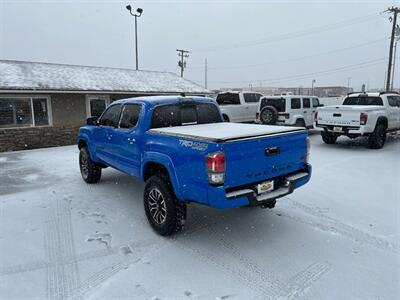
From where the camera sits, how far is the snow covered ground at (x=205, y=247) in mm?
3113

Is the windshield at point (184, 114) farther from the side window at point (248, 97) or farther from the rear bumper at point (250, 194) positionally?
the side window at point (248, 97)

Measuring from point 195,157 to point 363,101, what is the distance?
10.2m

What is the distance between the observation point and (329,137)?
11.6 metres

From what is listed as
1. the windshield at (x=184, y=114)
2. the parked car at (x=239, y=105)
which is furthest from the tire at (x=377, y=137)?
the windshield at (x=184, y=114)

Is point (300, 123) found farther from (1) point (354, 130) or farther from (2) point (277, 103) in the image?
(1) point (354, 130)

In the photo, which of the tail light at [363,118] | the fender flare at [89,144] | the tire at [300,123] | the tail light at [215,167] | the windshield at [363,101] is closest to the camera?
the tail light at [215,167]

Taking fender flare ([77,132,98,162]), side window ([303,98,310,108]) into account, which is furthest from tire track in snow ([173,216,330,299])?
side window ([303,98,310,108])

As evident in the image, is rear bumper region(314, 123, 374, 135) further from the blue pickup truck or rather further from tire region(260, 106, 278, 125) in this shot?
Result: the blue pickup truck

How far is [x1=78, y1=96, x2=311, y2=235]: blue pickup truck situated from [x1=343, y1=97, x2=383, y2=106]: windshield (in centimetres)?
811

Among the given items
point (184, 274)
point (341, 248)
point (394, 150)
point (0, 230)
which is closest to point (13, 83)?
point (0, 230)

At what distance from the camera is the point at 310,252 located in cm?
377

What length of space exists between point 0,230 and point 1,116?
9285mm

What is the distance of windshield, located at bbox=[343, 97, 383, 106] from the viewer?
36.0 feet

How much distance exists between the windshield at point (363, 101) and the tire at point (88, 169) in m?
9.66
